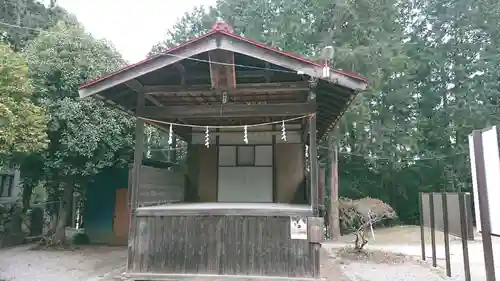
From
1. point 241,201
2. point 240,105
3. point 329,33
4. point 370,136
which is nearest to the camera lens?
point 240,105

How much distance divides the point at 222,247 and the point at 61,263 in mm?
5212

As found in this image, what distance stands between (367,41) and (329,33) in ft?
5.41

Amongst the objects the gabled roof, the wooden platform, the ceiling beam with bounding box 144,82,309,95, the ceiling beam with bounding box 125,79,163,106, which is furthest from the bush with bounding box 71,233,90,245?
the ceiling beam with bounding box 144,82,309,95

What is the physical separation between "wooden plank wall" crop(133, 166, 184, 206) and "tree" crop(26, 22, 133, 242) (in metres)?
2.80

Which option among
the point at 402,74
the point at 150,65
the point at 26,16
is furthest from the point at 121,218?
the point at 402,74

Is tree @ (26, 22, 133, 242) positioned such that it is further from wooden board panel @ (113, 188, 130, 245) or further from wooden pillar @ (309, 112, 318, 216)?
wooden pillar @ (309, 112, 318, 216)

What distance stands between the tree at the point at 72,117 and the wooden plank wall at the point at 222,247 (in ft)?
16.8

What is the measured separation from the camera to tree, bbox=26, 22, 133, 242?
1010cm

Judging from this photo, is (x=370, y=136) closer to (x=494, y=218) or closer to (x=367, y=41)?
(x=367, y=41)

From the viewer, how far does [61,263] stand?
8.88 meters

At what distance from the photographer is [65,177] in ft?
36.7

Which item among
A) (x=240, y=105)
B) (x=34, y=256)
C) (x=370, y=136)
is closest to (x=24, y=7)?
(x=34, y=256)

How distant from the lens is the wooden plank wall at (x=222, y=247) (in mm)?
5820

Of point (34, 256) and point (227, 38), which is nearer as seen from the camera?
point (227, 38)
